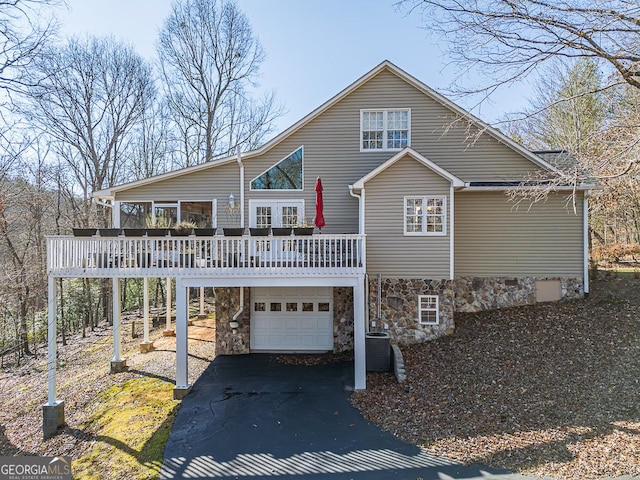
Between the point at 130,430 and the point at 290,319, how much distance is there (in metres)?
5.34

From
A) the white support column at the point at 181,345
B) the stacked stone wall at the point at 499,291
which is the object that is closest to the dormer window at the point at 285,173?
the white support column at the point at 181,345

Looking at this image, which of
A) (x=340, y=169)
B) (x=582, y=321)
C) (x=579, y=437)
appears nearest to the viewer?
(x=579, y=437)

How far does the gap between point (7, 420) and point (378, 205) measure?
11.8 m

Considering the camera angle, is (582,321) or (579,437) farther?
(582,321)

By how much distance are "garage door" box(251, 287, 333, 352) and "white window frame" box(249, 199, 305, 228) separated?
2230 millimetres

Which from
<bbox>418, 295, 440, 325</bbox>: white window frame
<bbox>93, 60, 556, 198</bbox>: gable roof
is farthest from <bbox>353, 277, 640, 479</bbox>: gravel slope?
<bbox>93, 60, 556, 198</bbox>: gable roof

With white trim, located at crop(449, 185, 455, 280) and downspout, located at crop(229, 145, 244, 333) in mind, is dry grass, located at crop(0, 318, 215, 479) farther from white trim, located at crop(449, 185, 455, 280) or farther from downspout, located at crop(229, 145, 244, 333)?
white trim, located at crop(449, 185, 455, 280)

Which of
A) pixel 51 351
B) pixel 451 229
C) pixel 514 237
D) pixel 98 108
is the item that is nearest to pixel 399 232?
pixel 451 229

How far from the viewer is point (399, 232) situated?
9.62 m

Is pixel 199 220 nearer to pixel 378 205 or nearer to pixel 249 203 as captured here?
pixel 249 203

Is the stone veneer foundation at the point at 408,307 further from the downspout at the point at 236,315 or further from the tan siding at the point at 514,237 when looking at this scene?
the downspout at the point at 236,315

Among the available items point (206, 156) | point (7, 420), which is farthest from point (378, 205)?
point (206, 156)

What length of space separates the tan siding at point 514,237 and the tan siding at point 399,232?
1.73m

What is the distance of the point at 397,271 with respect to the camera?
973cm
